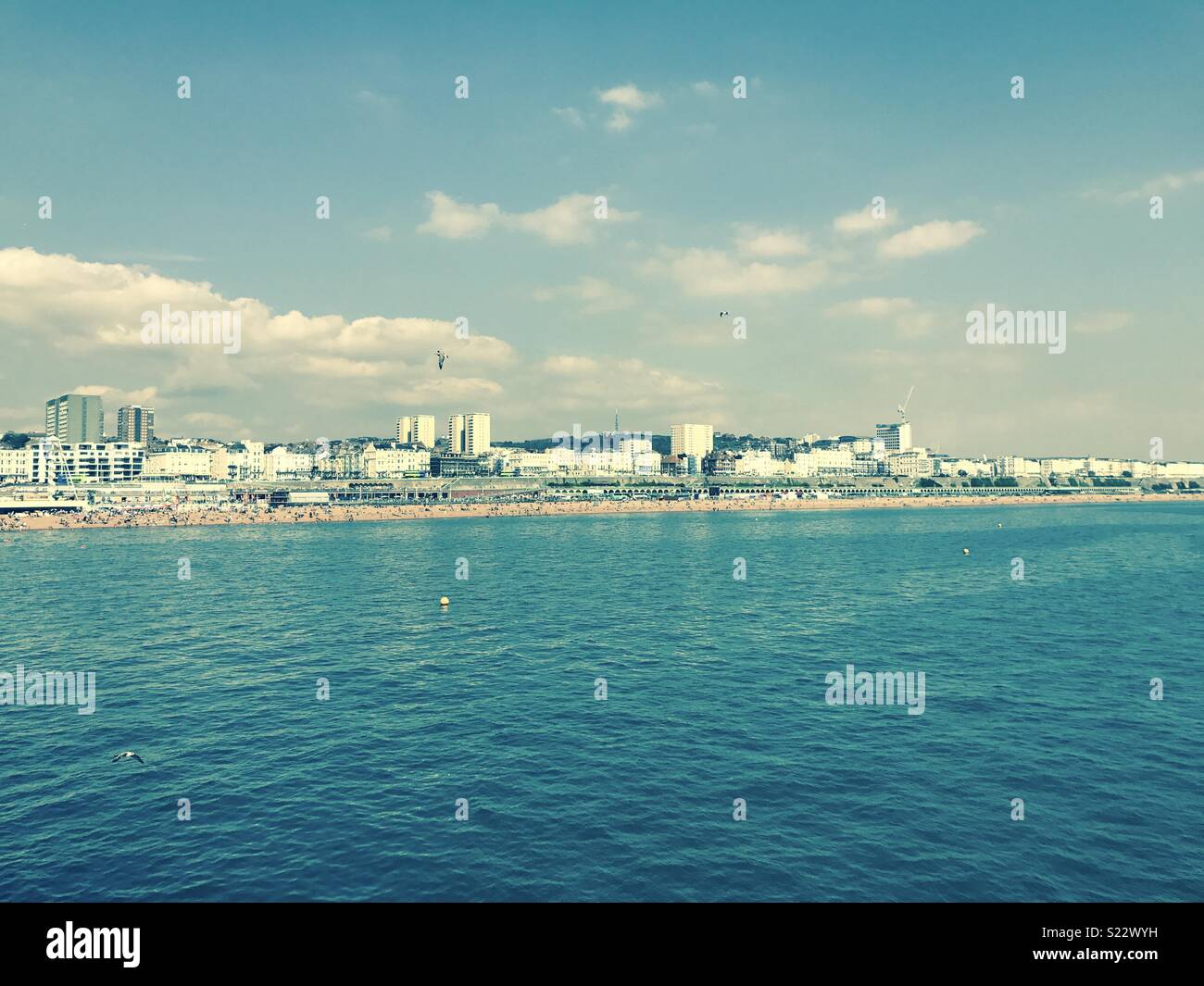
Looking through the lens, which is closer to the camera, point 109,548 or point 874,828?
point 874,828

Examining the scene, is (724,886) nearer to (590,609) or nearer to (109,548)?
(590,609)

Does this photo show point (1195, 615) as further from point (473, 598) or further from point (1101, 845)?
point (473, 598)

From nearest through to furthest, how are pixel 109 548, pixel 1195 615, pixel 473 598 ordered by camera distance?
pixel 1195 615
pixel 473 598
pixel 109 548

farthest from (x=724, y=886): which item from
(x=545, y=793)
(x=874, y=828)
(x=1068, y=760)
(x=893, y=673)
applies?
(x=893, y=673)

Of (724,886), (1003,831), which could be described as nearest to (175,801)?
(724,886)
